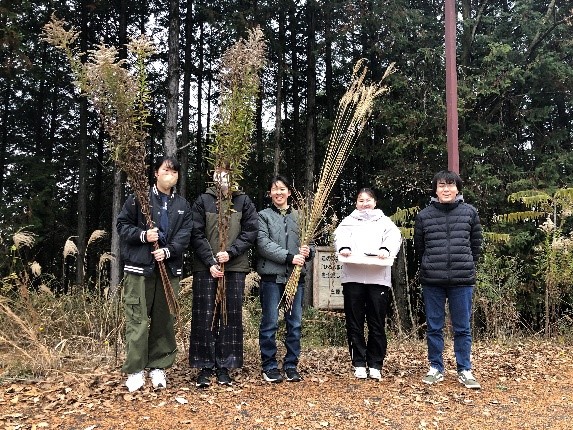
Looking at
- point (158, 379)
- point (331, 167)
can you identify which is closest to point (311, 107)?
point (331, 167)

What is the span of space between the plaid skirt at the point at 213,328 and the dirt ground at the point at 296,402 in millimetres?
238

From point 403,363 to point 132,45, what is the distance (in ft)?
14.1

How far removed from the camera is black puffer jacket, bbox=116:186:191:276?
4262 mm

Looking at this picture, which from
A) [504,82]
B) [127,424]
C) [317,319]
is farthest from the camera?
[504,82]

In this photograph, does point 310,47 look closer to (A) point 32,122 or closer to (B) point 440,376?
(A) point 32,122

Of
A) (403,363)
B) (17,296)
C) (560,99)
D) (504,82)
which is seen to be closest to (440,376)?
(403,363)

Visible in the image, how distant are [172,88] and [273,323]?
8.48 meters

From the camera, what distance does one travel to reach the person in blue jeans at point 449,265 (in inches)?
186

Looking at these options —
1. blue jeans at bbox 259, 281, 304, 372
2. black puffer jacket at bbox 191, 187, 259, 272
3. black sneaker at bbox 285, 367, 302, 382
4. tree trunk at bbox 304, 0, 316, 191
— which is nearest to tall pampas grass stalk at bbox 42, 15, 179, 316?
black puffer jacket at bbox 191, 187, 259, 272

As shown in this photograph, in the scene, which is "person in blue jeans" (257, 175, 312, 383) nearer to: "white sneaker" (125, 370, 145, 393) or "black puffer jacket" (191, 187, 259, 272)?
"black puffer jacket" (191, 187, 259, 272)

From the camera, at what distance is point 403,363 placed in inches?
225

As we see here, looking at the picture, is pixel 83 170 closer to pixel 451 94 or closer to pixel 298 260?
pixel 451 94

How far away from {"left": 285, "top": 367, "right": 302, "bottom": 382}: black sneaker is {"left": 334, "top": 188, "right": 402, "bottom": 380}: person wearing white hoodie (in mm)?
575

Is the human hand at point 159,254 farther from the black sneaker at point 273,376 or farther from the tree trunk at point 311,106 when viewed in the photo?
the tree trunk at point 311,106
